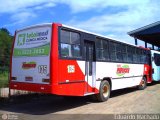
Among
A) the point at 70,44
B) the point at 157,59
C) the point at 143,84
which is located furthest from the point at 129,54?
the point at 157,59

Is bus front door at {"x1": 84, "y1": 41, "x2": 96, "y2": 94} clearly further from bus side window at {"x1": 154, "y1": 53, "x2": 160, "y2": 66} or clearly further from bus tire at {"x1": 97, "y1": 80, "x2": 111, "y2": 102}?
bus side window at {"x1": 154, "y1": 53, "x2": 160, "y2": 66}

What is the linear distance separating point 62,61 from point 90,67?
2.23m

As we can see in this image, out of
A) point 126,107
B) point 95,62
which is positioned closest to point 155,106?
point 126,107

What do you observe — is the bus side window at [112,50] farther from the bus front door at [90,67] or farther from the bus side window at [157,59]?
the bus side window at [157,59]

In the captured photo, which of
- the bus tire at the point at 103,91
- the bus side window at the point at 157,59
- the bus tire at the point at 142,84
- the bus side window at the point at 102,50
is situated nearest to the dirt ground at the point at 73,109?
the bus tire at the point at 103,91

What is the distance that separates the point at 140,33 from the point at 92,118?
22154 mm

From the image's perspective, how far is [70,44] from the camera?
1173 cm

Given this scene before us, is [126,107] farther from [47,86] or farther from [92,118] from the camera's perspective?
[47,86]

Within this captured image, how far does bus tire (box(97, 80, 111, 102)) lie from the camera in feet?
45.4

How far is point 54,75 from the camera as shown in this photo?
35.2 feet

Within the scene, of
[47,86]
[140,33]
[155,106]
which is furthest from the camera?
[140,33]

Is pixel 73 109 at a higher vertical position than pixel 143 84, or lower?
lower

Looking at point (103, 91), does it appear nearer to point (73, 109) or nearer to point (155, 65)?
point (73, 109)

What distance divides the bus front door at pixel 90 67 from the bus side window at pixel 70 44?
2.26 ft
